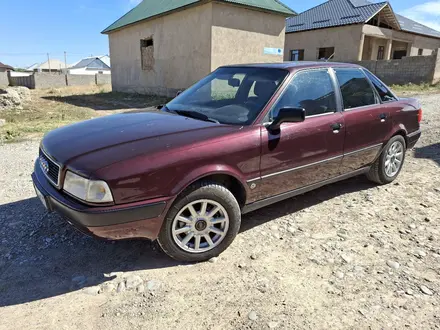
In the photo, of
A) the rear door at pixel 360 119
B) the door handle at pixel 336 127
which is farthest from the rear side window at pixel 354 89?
the door handle at pixel 336 127

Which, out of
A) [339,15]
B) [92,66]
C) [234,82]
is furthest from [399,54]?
[92,66]

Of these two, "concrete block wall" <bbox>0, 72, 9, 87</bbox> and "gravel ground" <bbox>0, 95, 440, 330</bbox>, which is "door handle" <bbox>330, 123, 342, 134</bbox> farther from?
"concrete block wall" <bbox>0, 72, 9, 87</bbox>

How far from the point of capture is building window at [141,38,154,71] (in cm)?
1775

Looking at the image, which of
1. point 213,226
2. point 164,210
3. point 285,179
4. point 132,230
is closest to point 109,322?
point 132,230

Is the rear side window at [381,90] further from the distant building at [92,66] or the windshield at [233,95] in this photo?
the distant building at [92,66]

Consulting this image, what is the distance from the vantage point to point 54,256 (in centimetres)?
294

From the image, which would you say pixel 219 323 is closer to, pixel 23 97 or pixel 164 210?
pixel 164 210

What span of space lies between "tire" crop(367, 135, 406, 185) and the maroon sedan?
43 mm

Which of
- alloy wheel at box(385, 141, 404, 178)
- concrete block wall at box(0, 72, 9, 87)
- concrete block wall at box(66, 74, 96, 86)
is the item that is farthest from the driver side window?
concrete block wall at box(0, 72, 9, 87)

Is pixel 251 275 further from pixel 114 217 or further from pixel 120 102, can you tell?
pixel 120 102

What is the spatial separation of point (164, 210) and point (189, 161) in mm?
425

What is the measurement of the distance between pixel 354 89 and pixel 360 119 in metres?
0.42

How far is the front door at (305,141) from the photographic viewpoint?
3.16 meters

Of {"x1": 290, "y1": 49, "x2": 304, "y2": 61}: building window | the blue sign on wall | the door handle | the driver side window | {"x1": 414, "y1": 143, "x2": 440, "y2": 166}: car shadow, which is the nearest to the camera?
the driver side window
